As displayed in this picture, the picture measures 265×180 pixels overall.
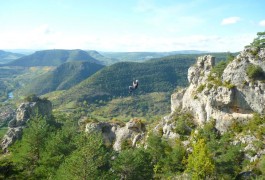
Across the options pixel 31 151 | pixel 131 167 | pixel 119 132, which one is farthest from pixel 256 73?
pixel 31 151

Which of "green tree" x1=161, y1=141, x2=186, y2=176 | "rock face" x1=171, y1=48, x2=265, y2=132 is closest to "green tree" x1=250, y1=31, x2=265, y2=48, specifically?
"rock face" x1=171, y1=48, x2=265, y2=132

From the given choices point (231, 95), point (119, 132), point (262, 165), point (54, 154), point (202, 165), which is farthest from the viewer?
point (119, 132)

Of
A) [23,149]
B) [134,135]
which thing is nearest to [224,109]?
[134,135]

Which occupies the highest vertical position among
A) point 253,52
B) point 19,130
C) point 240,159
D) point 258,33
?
point 258,33

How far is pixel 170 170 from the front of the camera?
5806 cm

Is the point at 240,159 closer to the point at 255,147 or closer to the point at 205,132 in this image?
the point at 255,147

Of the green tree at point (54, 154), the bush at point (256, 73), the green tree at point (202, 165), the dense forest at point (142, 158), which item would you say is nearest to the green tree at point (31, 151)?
the dense forest at point (142, 158)

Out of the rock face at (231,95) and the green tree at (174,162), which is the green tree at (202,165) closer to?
the green tree at (174,162)

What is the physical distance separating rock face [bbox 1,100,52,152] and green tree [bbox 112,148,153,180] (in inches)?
1484

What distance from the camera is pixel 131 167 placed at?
54.4 metres

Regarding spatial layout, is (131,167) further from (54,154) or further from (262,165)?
(262,165)

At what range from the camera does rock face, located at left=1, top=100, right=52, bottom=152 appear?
90000mm

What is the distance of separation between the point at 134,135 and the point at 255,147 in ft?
115

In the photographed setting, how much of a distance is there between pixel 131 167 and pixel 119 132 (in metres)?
30.2
